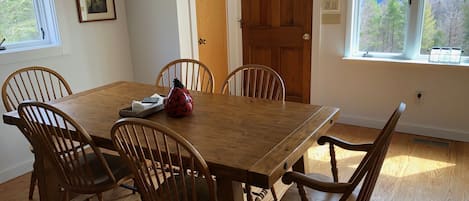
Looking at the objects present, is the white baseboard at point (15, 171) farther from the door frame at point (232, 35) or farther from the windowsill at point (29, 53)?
the door frame at point (232, 35)

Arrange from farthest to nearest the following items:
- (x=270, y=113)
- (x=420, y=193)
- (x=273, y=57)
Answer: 1. (x=273, y=57)
2. (x=420, y=193)
3. (x=270, y=113)

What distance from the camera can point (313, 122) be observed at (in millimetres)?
1925

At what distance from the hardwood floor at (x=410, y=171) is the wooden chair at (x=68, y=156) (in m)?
0.59

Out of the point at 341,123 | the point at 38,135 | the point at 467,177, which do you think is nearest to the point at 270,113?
the point at 38,135

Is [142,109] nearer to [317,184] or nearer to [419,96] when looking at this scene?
[317,184]

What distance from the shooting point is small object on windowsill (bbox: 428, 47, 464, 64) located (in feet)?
11.1

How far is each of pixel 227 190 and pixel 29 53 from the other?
2276 millimetres

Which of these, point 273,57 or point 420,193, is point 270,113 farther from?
point 273,57

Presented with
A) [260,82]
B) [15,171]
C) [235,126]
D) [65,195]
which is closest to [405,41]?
[260,82]

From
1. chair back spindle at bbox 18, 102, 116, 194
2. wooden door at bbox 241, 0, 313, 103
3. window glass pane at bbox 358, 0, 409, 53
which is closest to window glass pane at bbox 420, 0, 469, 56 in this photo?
window glass pane at bbox 358, 0, 409, 53

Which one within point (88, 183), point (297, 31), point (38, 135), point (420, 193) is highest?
point (297, 31)

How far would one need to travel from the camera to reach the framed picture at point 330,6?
3766mm

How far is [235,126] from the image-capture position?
190cm

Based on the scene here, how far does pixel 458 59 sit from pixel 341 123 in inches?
47.9
